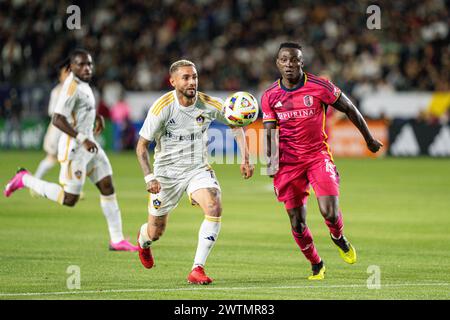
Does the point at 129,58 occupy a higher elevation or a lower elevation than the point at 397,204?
higher

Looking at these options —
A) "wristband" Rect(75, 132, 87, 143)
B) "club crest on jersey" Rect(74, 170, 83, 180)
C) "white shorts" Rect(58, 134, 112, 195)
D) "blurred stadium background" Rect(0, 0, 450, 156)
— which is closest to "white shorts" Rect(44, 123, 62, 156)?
"white shorts" Rect(58, 134, 112, 195)

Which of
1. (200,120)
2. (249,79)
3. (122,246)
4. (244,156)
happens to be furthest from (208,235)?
(249,79)

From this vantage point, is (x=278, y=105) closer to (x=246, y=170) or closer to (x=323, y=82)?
(x=323, y=82)

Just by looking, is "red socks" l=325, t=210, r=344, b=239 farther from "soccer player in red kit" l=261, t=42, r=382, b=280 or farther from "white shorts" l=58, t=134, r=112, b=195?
"white shorts" l=58, t=134, r=112, b=195

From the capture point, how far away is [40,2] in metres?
38.8

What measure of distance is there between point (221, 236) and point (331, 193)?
4558mm

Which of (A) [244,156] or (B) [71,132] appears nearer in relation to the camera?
(A) [244,156]

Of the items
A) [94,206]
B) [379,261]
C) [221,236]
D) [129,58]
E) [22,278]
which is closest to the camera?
[22,278]

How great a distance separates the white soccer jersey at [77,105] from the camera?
1414cm

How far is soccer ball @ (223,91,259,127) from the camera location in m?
11.2

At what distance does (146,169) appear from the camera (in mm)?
10898

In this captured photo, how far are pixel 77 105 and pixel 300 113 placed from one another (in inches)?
160
